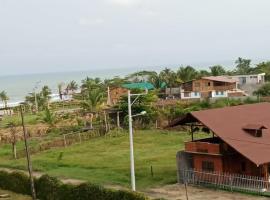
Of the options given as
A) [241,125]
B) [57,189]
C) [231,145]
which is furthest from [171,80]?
[57,189]

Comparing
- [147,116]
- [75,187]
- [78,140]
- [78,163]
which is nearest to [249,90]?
[147,116]

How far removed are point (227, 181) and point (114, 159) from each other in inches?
547

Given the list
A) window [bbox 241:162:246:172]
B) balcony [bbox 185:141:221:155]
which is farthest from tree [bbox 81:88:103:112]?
window [bbox 241:162:246:172]

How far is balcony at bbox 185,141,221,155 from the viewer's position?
3086cm

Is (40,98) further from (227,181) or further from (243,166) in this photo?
(227,181)

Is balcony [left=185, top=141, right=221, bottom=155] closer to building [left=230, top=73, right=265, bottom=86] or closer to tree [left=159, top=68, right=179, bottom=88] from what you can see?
tree [left=159, top=68, right=179, bottom=88]

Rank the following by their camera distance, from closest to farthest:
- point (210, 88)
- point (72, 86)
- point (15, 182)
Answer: point (15, 182), point (210, 88), point (72, 86)

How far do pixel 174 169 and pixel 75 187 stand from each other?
1029 centimetres

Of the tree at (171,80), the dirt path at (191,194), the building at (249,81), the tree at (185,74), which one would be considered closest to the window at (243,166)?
the dirt path at (191,194)

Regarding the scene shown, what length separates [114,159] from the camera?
137 ft

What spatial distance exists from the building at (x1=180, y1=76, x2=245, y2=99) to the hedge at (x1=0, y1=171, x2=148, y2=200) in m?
52.4

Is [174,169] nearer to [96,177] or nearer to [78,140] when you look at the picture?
[96,177]

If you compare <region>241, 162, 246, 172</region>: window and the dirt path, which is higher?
<region>241, 162, 246, 172</region>: window

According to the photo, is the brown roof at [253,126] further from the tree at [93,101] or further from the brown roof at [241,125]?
the tree at [93,101]
